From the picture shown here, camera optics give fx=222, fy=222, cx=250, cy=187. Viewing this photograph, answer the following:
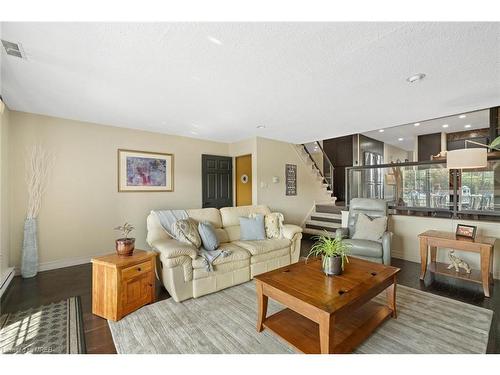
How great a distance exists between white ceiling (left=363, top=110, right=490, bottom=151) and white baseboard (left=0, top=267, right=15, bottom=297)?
7.13 metres

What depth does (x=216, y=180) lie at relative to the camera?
211 inches

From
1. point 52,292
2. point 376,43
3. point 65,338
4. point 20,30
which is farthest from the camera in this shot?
point 52,292

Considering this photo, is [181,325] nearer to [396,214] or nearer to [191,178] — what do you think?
[191,178]

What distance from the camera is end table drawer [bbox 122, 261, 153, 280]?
87.2 inches

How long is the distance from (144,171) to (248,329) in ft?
11.4

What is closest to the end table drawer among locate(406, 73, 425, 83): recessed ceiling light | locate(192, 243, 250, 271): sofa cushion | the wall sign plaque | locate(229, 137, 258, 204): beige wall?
locate(192, 243, 250, 271): sofa cushion

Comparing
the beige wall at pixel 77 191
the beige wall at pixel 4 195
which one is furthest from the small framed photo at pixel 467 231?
the beige wall at pixel 4 195

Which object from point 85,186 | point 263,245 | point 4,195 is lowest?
point 263,245

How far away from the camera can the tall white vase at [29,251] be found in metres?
3.16

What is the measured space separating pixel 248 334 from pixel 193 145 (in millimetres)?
3979

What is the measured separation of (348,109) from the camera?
3.25 meters

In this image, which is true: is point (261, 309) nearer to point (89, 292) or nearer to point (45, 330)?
point (45, 330)

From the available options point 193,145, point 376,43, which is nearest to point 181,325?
point 376,43

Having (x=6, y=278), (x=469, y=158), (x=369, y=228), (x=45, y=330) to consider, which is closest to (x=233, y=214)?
(x=369, y=228)
